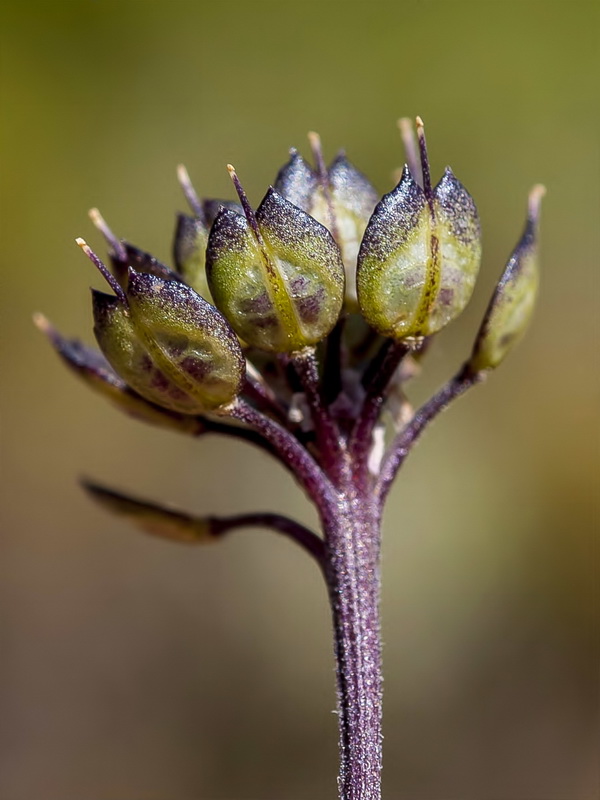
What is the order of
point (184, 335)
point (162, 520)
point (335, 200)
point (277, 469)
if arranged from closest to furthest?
point (184, 335) < point (335, 200) < point (162, 520) < point (277, 469)

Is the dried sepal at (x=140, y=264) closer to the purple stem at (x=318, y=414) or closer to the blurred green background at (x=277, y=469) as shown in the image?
the purple stem at (x=318, y=414)

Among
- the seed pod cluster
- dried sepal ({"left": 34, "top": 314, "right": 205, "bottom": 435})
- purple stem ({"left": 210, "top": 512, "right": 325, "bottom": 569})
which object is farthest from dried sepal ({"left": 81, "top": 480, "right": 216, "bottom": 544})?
the seed pod cluster

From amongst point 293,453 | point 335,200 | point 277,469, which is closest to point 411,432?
point 293,453

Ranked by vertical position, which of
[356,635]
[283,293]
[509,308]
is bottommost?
[356,635]

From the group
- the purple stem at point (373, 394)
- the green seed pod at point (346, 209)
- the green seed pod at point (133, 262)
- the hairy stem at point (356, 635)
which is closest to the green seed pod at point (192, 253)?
the green seed pod at point (133, 262)

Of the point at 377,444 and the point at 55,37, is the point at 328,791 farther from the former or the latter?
the point at 55,37

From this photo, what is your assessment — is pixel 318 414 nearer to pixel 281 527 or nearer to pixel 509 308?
pixel 281 527

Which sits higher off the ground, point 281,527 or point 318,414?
point 318,414
